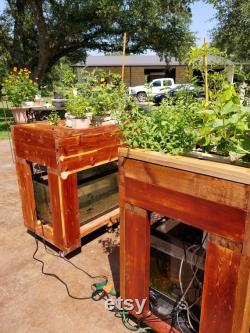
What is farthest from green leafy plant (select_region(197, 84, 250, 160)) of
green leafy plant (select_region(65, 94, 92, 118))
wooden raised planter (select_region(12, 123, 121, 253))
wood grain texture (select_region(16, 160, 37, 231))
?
wood grain texture (select_region(16, 160, 37, 231))

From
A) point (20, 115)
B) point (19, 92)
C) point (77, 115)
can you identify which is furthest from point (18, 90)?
point (77, 115)

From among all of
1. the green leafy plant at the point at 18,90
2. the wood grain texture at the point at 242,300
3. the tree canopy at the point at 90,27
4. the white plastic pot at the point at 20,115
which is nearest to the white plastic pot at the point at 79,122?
the wood grain texture at the point at 242,300

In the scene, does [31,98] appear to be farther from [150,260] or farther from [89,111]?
[150,260]

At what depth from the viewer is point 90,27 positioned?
1177 centimetres

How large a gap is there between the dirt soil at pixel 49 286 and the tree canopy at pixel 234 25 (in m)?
12.7

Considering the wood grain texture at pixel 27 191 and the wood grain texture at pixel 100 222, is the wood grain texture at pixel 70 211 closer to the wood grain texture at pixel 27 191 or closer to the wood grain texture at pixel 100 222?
the wood grain texture at pixel 100 222

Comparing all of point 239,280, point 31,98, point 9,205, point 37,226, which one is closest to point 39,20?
point 31,98

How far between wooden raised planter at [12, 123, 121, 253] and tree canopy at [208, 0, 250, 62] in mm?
12272

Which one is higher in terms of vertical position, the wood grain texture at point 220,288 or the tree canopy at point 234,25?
the tree canopy at point 234,25

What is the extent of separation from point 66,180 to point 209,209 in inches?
56.0

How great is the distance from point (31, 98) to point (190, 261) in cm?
637

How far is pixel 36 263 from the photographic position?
2664mm

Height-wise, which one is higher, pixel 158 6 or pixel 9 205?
pixel 158 6

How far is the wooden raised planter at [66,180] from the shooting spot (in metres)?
2.46
